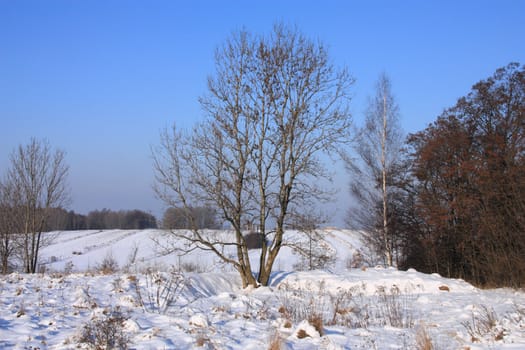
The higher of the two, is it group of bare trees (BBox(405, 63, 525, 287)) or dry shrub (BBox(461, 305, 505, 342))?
group of bare trees (BBox(405, 63, 525, 287))

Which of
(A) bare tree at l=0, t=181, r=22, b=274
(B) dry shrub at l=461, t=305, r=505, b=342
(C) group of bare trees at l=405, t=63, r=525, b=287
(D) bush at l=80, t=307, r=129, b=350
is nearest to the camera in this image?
(D) bush at l=80, t=307, r=129, b=350

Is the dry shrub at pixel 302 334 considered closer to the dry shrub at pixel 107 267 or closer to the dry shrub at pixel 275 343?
the dry shrub at pixel 275 343

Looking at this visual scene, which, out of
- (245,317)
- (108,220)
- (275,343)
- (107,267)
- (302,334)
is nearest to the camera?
(275,343)

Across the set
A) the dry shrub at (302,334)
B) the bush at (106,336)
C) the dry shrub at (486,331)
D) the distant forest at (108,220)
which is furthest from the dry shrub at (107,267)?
the distant forest at (108,220)

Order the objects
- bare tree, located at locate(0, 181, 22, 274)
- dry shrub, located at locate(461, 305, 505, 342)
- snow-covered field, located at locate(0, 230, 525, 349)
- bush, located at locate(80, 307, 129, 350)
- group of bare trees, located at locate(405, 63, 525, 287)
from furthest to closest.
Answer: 1. bare tree, located at locate(0, 181, 22, 274)
2. group of bare trees, located at locate(405, 63, 525, 287)
3. dry shrub, located at locate(461, 305, 505, 342)
4. snow-covered field, located at locate(0, 230, 525, 349)
5. bush, located at locate(80, 307, 129, 350)

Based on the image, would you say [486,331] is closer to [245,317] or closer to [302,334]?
[302,334]

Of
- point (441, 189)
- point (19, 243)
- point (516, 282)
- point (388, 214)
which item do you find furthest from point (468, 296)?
point (19, 243)

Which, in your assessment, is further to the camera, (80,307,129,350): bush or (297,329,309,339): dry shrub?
(297,329,309,339): dry shrub

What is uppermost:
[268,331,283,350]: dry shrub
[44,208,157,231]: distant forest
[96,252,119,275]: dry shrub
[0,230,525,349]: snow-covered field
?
[44,208,157,231]: distant forest

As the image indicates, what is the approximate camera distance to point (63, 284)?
10.7m

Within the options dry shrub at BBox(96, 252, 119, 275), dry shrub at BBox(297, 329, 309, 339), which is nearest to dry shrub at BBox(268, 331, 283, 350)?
dry shrub at BBox(297, 329, 309, 339)

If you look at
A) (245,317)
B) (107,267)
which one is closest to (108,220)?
(107,267)

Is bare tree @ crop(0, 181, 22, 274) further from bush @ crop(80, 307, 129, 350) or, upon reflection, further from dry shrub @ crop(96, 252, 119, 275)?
bush @ crop(80, 307, 129, 350)

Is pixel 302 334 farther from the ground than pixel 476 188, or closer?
closer
